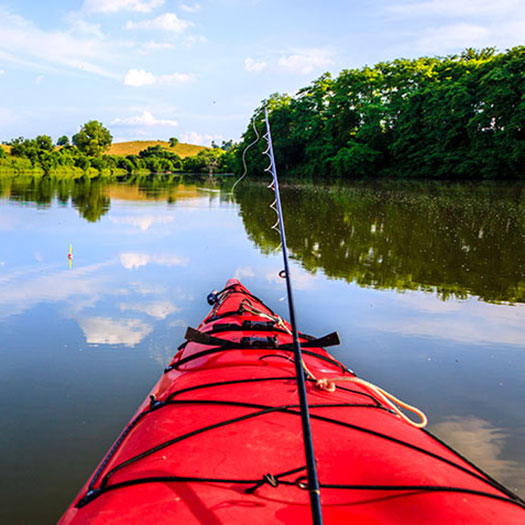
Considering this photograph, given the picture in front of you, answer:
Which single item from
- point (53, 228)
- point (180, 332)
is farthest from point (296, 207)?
point (180, 332)

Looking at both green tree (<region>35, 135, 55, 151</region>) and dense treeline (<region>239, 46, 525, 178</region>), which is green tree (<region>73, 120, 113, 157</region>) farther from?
dense treeline (<region>239, 46, 525, 178</region>)

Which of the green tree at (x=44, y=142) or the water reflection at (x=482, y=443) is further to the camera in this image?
the green tree at (x=44, y=142)

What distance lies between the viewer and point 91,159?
77.1 m

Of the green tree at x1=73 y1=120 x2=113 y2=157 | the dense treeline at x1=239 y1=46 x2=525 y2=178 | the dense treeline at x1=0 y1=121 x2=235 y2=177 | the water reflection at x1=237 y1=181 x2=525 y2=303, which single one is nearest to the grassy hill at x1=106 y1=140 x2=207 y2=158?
the dense treeline at x1=0 y1=121 x2=235 y2=177

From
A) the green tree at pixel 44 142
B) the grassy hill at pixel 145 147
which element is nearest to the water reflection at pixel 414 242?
the green tree at pixel 44 142

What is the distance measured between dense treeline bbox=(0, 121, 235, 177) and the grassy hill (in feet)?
15.8

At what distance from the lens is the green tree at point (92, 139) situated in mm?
90438

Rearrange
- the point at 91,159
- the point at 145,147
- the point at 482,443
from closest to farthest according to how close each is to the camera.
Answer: the point at 482,443 < the point at 91,159 < the point at 145,147

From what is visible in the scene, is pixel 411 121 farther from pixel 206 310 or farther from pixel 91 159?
pixel 91 159

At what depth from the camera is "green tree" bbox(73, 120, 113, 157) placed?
3561 inches

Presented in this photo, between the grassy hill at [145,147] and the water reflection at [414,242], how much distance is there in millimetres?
114382

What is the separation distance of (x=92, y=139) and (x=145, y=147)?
38804mm

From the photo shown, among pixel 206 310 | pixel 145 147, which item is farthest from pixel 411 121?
pixel 145 147

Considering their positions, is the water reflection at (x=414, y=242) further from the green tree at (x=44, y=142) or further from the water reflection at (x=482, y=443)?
the green tree at (x=44, y=142)
